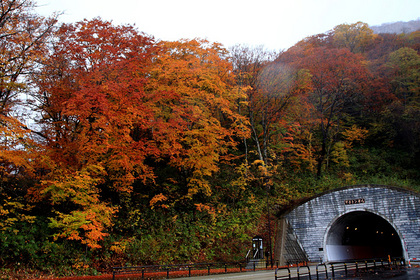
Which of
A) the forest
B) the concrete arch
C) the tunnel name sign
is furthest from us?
the concrete arch

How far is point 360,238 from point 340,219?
10.9m

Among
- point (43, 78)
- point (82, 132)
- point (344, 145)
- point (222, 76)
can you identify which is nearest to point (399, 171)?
point (344, 145)

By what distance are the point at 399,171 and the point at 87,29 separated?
34.0 meters

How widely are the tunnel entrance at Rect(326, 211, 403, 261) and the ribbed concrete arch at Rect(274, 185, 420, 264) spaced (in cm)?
8

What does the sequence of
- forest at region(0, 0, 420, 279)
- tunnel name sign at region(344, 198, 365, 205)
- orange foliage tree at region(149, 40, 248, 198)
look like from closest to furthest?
1. forest at region(0, 0, 420, 279)
2. orange foliage tree at region(149, 40, 248, 198)
3. tunnel name sign at region(344, 198, 365, 205)

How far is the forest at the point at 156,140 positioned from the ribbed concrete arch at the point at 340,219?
234 centimetres

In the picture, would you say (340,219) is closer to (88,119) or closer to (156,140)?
(156,140)

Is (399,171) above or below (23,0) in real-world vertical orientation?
below

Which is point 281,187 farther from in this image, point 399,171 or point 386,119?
point 386,119

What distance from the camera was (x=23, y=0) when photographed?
50.0 feet

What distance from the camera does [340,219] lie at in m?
26.9

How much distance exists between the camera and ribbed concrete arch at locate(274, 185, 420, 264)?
23.3m

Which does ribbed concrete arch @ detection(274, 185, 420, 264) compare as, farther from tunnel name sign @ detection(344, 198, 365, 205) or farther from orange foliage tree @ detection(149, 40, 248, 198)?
orange foliage tree @ detection(149, 40, 248, 198)

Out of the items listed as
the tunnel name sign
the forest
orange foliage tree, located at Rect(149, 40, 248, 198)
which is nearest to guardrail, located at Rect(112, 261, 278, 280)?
the forest
